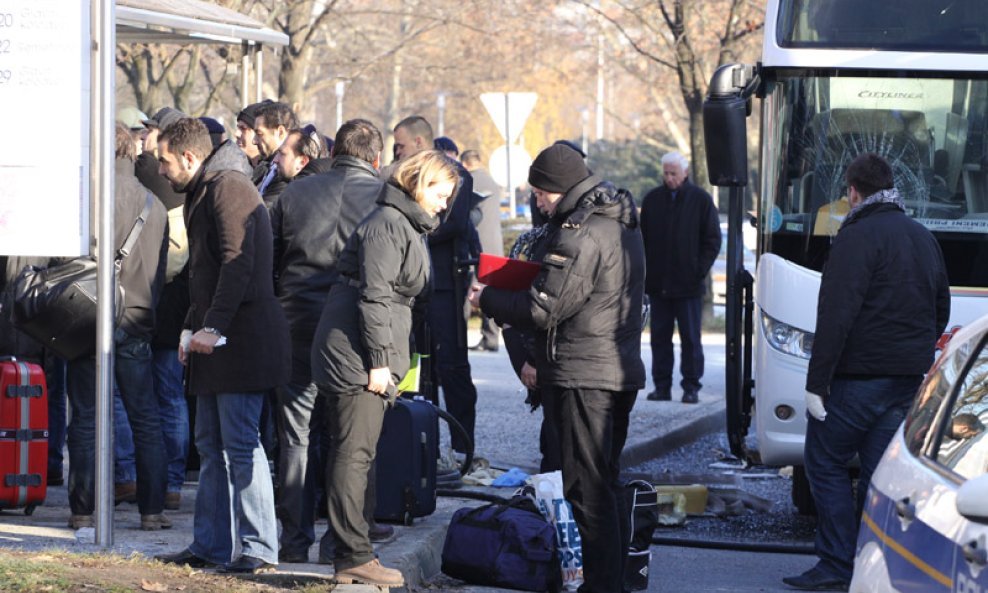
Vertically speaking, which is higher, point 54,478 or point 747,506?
point 54,478

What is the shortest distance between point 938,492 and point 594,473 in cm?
257

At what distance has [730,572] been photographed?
7.72 metres

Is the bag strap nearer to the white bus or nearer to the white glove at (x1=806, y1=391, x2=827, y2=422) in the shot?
the white bus

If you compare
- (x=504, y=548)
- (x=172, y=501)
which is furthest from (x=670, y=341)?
(x=504, y=548)

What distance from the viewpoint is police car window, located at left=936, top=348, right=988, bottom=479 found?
4.02 m

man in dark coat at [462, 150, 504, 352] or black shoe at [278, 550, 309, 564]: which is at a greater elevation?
man in dark coat at [462, 150, 504, 352]

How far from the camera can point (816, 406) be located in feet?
23.3

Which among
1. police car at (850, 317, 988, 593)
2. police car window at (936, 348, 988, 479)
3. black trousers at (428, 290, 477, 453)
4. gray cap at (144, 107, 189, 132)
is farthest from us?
black trousers at (428, 290, 477, 453)

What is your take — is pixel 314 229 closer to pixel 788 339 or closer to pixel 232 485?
pixel 232 485

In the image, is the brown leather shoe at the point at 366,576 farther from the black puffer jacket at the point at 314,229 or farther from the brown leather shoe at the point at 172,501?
the brown leather shoe at the point at 172,501

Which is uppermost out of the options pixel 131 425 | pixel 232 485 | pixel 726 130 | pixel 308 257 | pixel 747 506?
pixel 726 130

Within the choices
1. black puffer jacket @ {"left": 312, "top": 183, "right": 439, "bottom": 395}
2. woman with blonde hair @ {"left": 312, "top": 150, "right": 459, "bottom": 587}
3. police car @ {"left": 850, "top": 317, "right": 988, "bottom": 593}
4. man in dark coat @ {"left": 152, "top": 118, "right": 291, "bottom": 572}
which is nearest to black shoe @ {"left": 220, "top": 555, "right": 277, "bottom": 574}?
man in dark coat @ {"left": 152, "top": 118, "right": 291, "bottom": 572}

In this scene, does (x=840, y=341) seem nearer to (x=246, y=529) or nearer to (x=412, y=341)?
(x=412, y=341)

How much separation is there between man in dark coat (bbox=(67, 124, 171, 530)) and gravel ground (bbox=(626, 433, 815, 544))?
2799mm
